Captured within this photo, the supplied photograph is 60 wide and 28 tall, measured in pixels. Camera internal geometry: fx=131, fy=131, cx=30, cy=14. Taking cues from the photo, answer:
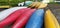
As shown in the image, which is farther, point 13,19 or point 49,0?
point 49,0

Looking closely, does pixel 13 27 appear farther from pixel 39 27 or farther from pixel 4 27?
pixel 39 27

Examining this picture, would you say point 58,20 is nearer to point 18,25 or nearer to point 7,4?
point 18,25

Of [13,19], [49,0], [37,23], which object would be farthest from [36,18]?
[49,0]

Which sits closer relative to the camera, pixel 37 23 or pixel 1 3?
pixel 37 23

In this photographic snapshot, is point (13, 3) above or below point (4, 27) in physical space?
below

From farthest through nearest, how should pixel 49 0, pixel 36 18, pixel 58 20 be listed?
pixel 49 0 < pixel 36 18 < pixel 58 20

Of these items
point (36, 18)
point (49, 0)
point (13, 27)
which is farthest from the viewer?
point (49, 0)

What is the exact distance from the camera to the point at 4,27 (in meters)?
0.81

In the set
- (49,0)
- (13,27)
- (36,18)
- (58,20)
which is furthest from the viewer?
(49,0)

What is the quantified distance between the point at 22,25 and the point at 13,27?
3.3 inches

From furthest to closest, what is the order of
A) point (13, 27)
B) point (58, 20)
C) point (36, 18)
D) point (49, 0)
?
point (49, 0) < point (36, 18) < point (13, 27) < point (58, 20)

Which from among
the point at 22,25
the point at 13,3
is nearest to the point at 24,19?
the point at 22,25

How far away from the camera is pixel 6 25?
2.75ft

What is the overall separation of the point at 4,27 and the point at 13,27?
64 millimetres
